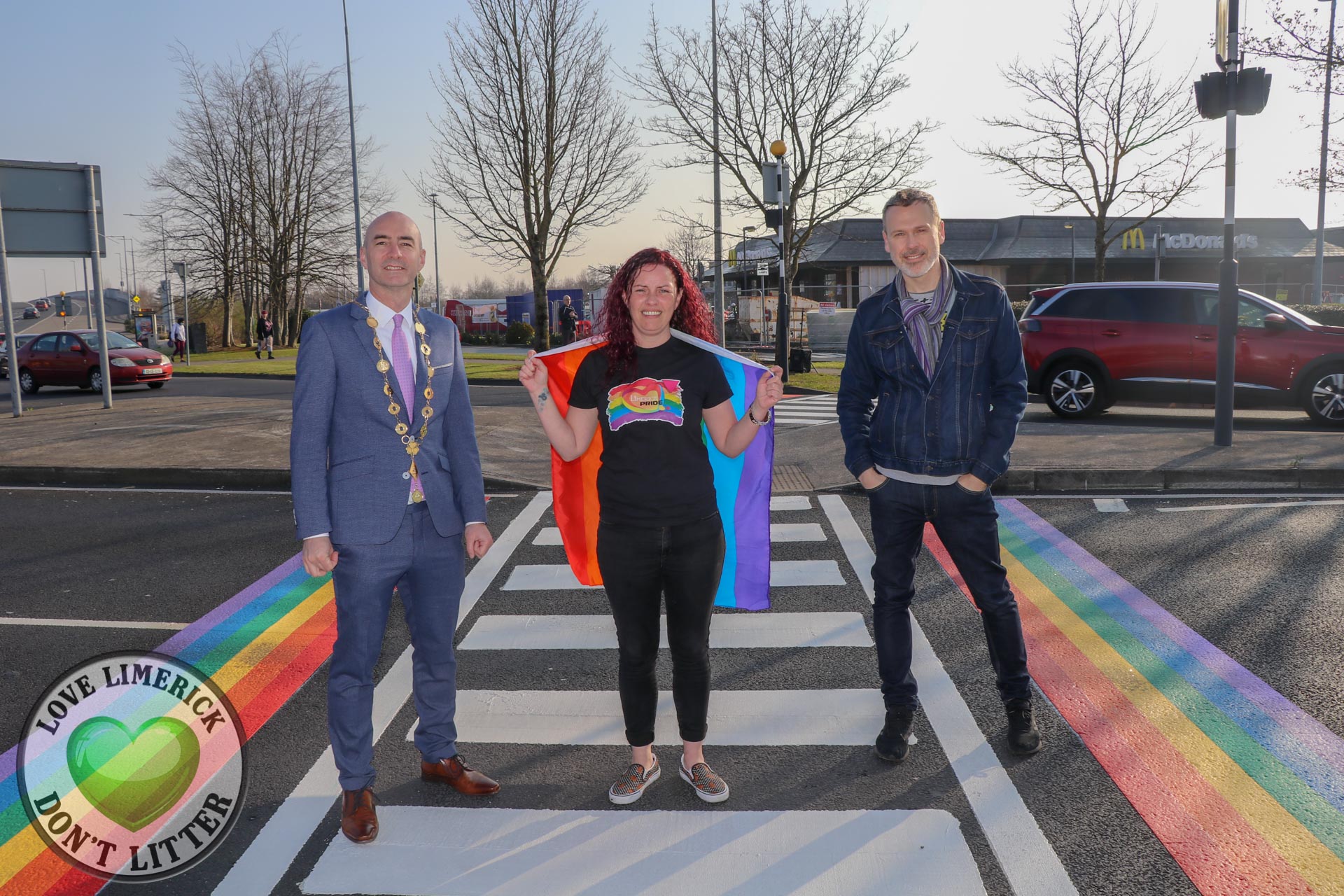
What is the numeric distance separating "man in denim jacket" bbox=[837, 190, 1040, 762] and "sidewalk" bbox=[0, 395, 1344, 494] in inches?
217

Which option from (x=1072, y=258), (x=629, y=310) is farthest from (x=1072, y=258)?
(x=629, y=310)

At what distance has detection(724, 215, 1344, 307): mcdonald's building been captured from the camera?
50.8 meters

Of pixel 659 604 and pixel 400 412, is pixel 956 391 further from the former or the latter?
pixel 400 412

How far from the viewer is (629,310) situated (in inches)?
140

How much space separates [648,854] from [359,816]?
960 mm

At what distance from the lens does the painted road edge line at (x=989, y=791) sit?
3047 mm

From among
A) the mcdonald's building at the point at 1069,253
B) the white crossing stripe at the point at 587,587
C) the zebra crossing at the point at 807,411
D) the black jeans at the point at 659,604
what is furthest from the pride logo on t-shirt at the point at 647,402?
the mcdonald's building at the point at 1069,253

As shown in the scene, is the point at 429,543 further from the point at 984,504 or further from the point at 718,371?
the point at 984,504

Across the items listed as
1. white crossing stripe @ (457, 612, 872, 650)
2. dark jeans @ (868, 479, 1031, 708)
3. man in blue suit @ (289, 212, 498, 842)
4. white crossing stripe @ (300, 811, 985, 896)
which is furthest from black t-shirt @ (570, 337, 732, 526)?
white crossing stripe @ (457, 612, 872, 650)

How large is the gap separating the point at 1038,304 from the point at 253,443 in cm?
1056

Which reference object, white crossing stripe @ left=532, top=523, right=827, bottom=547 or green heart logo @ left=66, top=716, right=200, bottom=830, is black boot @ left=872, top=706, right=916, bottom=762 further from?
white crossing stripe @ left=532, top=523, right=827, bottom=547

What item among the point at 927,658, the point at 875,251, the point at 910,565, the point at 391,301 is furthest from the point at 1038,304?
the point at 875,251

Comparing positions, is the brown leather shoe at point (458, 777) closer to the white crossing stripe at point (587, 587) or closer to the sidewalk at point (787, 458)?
the white crossing stripe at point (587, 587)

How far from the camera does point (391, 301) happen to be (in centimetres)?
351
